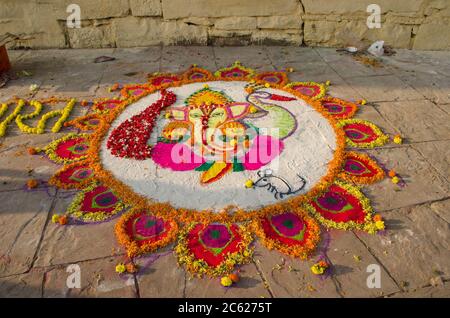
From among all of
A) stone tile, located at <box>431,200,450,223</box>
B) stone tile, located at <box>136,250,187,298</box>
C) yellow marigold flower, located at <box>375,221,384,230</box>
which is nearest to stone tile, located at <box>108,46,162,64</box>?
stone tile, located at <box>136,250,187,298</box>

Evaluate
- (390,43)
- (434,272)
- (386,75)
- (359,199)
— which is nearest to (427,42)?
(390,43)

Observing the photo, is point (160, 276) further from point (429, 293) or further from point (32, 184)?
point (429, 293)

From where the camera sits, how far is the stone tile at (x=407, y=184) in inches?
136

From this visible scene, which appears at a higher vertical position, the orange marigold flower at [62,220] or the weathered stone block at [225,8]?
the weathered stone block at [225,8]

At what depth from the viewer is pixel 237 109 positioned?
15.8 ft

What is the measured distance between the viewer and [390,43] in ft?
22.1

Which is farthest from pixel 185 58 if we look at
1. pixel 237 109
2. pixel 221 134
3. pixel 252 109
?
pixel 221 134

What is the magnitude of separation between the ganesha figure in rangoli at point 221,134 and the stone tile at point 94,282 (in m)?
1.29

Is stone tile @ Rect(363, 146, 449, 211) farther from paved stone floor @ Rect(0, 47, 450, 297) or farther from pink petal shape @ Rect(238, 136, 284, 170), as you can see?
pink petal shape @ Rect(238, 136, 284, 170)

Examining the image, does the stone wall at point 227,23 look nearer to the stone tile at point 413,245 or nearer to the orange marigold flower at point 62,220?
the stone tile at point 413,245

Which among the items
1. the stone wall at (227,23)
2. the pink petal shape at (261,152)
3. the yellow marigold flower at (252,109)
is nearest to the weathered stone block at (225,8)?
the stone wall at (227,23)

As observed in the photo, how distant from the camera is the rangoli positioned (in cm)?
312

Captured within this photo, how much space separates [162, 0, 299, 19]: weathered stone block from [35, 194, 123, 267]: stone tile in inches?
187

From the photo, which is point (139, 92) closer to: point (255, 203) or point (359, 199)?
point (255, 203)
